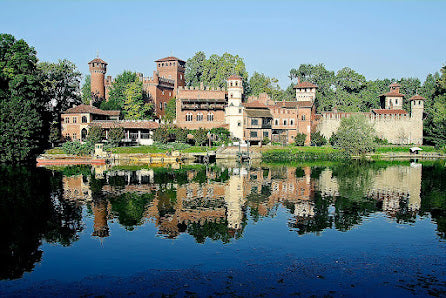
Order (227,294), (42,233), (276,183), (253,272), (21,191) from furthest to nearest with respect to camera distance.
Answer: (276,183)
(21,191)
(42,233)
(253,272)
(227,294)

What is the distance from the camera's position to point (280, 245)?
60.1 feet

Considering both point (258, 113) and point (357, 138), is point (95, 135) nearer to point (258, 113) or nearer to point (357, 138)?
point (258, 113)

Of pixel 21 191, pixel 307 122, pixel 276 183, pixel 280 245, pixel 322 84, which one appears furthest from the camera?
pixel 322 84

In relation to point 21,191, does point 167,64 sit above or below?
above

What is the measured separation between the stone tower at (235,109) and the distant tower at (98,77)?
2346 cm

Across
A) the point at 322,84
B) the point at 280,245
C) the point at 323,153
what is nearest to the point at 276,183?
the point at 280,245

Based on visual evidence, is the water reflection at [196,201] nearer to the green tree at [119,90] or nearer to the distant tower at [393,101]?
the green tree at [119,90]

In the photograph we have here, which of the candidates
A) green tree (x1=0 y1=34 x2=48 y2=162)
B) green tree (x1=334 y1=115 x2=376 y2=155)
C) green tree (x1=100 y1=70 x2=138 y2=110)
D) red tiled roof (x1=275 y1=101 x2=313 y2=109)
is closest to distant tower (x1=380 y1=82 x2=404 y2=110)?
red tiled roof (x1=275 y1=101 x2=313 y2=109)

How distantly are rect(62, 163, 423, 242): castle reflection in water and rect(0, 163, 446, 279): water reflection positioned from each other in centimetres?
6

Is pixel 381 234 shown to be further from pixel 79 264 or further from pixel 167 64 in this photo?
pixel 167 64

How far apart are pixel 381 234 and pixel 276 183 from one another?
1631cm

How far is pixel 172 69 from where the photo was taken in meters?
80.6

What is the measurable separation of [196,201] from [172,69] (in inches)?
2213

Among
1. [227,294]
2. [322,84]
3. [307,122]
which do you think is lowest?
[227,294]
